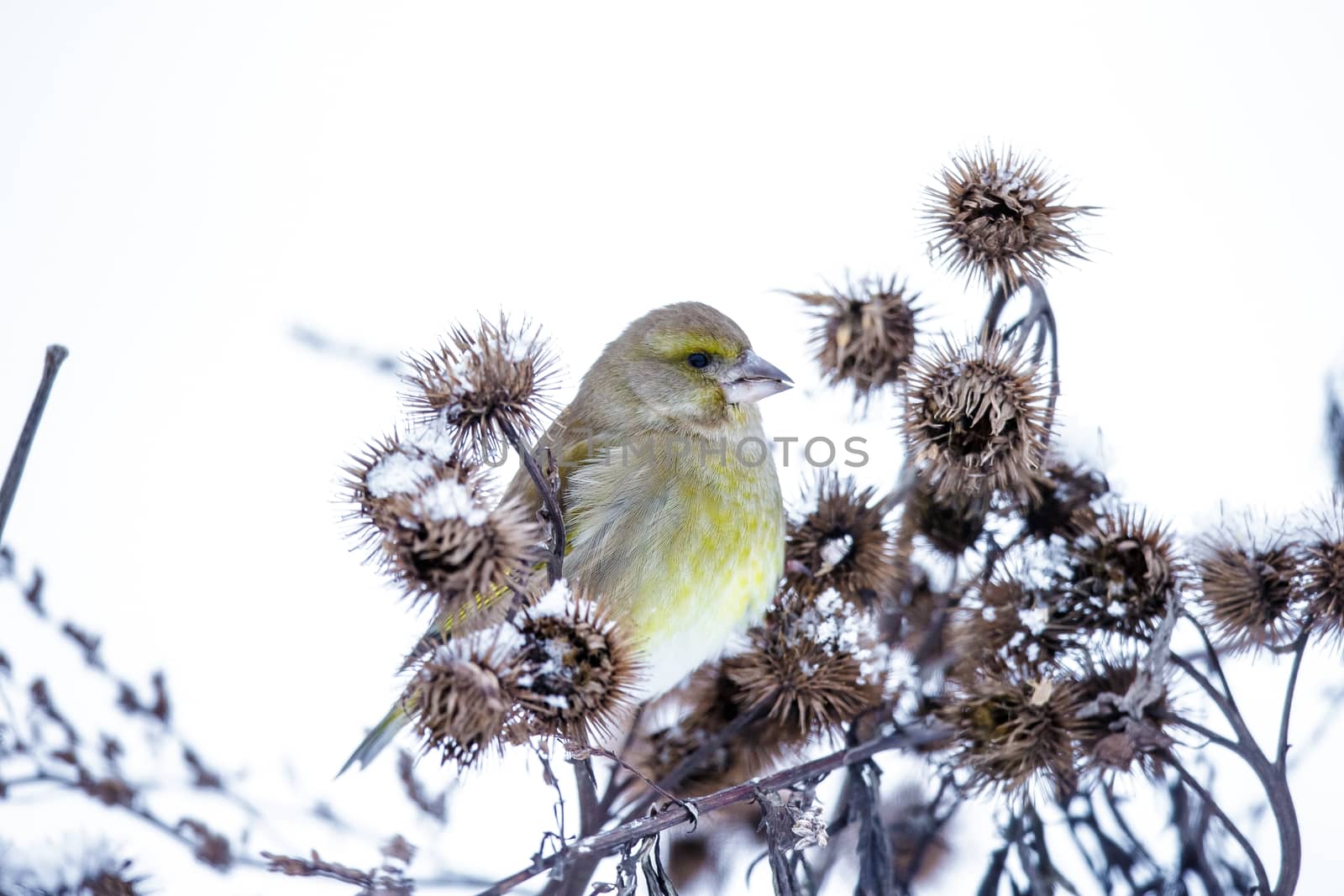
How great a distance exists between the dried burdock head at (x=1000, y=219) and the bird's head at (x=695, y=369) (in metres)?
0.53

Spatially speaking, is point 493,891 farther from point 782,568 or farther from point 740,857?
point 782,568

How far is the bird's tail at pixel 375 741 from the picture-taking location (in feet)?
5.60

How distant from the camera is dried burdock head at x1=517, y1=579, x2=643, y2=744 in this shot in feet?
3.28

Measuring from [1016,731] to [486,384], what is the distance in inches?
28.5

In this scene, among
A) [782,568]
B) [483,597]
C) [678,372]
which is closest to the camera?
[483,597]

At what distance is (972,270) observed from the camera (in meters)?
1.37

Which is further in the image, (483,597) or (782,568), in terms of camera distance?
(782,568)

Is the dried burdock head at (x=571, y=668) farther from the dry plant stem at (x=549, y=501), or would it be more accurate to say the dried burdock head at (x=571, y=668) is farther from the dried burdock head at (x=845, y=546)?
the dried burdock head at (x=845, y=546)

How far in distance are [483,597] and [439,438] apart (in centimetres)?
17

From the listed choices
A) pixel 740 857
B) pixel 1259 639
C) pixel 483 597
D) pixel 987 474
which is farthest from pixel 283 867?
pixel 1259 639

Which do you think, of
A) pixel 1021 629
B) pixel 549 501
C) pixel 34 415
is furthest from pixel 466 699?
pixel 1021 629

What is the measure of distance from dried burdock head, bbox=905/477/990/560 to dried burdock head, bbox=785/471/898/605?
0.17 ft

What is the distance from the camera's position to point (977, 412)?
126 cm

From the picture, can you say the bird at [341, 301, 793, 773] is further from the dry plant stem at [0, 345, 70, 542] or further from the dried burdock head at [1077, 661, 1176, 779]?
the dry plant stem at [0, 345, 70, 542]
